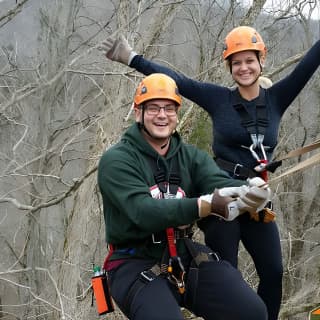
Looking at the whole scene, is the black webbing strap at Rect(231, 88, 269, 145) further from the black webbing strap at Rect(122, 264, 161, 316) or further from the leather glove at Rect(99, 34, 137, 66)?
the black webbing strap at Rect(122, 264, 161, 316)

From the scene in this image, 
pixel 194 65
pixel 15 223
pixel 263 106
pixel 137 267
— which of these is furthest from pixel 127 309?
pixel 15 223

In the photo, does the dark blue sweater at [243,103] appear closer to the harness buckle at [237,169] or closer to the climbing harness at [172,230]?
the harness buckle at [237,169]

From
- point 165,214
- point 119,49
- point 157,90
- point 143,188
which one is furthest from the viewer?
point 119,49

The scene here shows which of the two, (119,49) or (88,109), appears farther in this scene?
Result: (88,109)

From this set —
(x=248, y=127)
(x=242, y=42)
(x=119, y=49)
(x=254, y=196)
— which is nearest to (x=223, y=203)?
(x=254, y=196)

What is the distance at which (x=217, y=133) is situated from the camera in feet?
11.2

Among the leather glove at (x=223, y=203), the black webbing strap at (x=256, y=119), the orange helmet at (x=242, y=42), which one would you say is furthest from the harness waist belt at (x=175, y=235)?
the orange helmet at (x=242, y=42)

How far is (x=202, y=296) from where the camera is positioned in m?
2.75

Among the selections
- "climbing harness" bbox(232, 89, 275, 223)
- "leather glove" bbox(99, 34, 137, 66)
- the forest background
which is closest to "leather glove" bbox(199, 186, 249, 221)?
"climbing harness" bbox(232, 89, 275, 223)

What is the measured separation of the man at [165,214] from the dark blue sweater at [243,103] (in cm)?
36

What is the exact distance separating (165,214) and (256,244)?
924 mm

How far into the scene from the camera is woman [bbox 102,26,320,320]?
10.8 ft

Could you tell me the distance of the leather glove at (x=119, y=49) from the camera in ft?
12.2

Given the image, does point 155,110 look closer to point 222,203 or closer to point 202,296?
point 222,203
